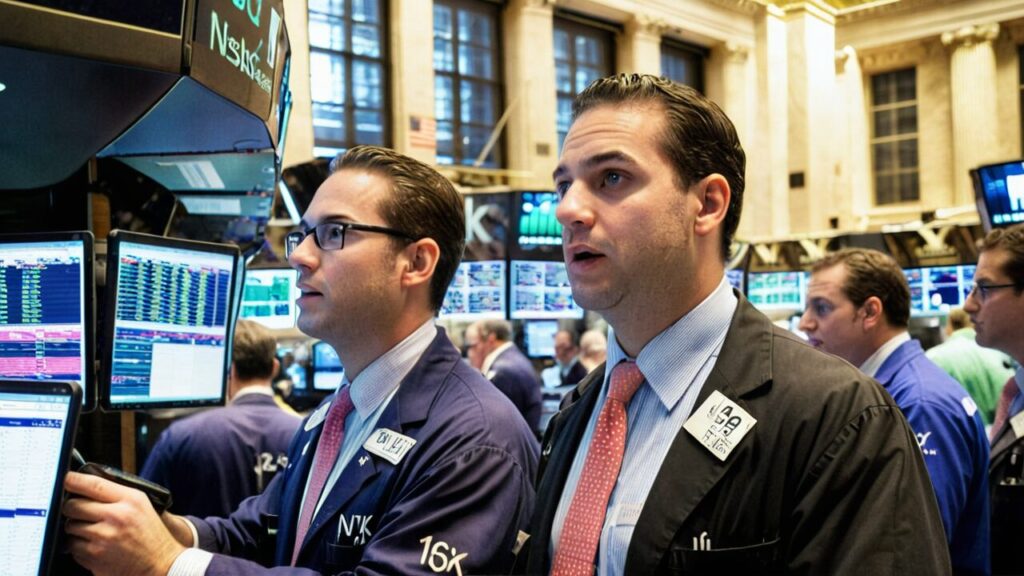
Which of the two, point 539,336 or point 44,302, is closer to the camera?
point 44,302

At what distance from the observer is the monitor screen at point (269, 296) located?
22.4ft

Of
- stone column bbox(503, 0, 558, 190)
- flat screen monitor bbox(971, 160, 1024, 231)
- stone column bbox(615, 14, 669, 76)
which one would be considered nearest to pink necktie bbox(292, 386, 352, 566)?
flat screen monitor bbox(971, 160, 1024, 231)

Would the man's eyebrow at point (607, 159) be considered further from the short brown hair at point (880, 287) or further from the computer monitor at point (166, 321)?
the short brown hair at point (880, 287)

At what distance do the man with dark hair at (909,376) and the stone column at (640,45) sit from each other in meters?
13.4

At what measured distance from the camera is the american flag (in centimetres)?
1264

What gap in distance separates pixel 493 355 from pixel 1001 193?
3.51 metres

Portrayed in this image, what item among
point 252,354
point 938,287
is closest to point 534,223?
point 938,287

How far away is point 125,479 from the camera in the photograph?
1527 mm

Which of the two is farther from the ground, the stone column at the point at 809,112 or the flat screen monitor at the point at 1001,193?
the stone column at the point at 809,112

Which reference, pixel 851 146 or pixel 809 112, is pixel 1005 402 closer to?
pixel 809 112

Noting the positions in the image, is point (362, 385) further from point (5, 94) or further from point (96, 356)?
point (5, 94)

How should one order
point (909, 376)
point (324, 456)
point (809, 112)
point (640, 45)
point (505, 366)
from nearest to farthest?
point (324, 456), point (909, 376), point (505, 366), point (640, 45), point (809, 112)

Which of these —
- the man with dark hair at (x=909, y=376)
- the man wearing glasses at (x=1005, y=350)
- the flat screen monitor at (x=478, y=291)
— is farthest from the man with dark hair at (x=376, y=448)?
the flat screen monitor at (x=478, y=291)

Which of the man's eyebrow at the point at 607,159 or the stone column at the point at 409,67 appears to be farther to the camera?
the stone column at the point at 409,67
